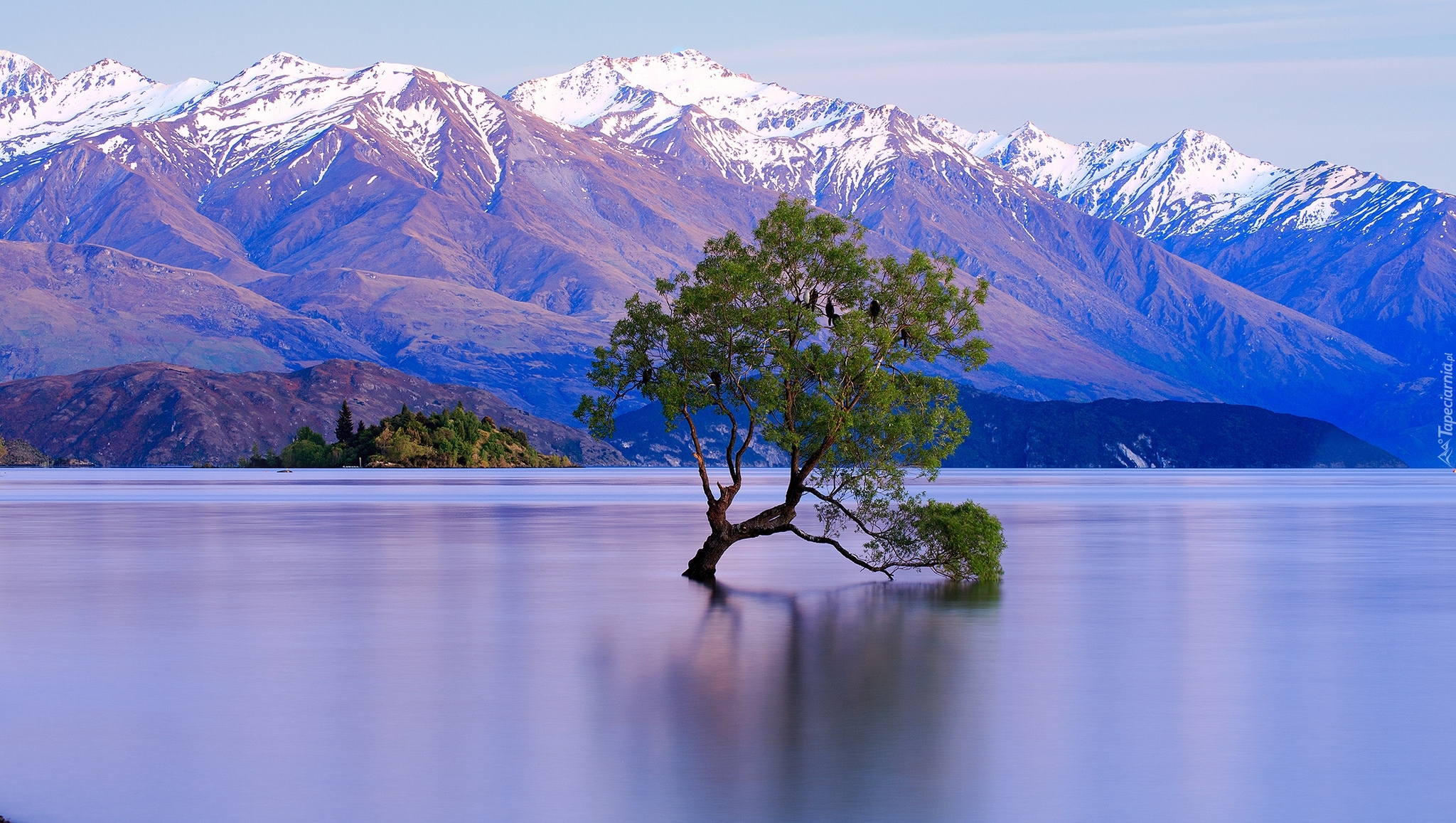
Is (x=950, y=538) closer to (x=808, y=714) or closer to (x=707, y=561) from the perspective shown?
(x=707, y=561)

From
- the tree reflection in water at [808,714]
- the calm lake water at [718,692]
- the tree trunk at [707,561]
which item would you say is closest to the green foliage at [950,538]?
the calm lake water at [718,692]

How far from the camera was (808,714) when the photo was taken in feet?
86.5

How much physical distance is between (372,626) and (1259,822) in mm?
25782

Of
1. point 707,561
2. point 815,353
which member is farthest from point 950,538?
point 815,353

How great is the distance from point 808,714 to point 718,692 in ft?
9.93

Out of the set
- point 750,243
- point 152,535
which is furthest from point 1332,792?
point 152,535

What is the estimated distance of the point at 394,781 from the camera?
21266 mm

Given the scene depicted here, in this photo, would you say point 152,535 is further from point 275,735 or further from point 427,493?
point 427,493

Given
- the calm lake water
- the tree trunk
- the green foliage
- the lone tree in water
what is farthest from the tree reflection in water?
the tree trunk

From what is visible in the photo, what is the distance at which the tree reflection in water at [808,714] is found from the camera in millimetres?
20500

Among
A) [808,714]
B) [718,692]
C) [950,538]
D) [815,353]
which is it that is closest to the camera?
[808,714]

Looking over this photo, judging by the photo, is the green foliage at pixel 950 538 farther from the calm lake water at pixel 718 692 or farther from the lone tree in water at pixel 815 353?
the calm lake water at pixel 718 692

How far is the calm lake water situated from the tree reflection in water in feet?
0.32

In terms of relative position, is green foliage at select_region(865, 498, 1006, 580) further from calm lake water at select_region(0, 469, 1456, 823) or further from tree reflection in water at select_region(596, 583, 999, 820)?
tree reflection in water at select_region(596, 583, 999, 820)
